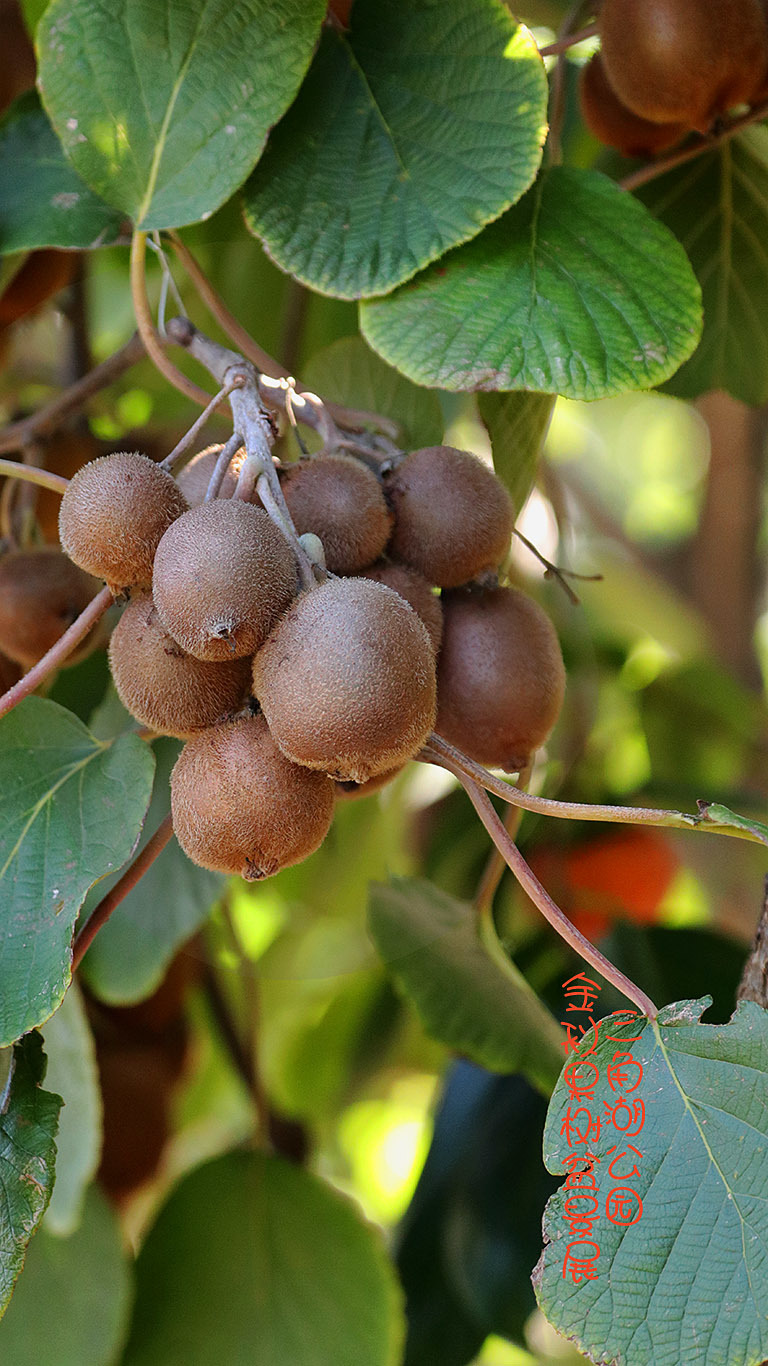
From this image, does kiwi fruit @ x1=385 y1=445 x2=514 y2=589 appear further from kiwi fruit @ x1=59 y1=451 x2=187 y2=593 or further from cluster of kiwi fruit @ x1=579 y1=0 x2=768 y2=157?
cluster of kiwi fruit @ x1=579 y1=0 x2=768 y2=157

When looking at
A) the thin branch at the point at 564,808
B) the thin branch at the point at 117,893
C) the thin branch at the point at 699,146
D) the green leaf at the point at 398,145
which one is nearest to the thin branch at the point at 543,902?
the thin branch at the point at 564,808

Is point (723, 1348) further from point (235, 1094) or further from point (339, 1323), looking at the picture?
point (235, 1094)

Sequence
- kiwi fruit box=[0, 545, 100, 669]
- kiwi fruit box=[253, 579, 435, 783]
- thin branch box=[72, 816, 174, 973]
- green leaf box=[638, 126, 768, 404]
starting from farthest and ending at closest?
1. green leaf box=[638, 126, 768, 404]
2. kiwi fruit box=[0, 545, 100, 669]
3. thin branch box=[72, 816, 174, 973]
4. kiwi fruit box=[253, 579, 435, 783]

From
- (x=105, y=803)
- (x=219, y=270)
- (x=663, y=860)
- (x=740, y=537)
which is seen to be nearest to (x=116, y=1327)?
(x=105, y=803)

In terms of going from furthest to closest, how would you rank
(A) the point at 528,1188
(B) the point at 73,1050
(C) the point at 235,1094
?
(C) the point at 235,1094, (A) the point at 528,1188, (B) the point at 73,1050

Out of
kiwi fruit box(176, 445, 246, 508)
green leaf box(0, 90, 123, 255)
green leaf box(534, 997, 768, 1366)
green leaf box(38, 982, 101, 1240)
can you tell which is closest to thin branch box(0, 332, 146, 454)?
green leaf box(0, 90, 123, 255)
